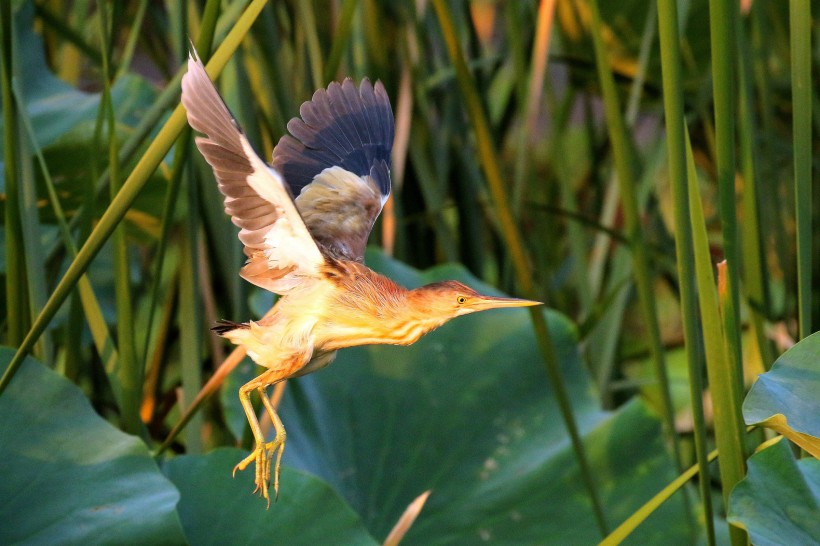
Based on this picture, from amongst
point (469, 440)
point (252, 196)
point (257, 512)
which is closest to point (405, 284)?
point (469, 440)

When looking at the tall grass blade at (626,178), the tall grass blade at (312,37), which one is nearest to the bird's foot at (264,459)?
the tall grass blade at (626,178)

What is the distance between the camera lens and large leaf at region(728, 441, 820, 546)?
0.71m

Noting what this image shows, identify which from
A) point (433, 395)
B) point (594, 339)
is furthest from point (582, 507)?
point (594, 339)

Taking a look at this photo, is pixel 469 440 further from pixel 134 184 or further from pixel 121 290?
pixel 134 184

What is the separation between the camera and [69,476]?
849 mm

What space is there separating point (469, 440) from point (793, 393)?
579mm

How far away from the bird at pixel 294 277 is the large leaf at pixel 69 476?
0.60 feet

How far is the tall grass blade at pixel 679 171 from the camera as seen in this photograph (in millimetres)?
598

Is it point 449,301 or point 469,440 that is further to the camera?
point 469,440

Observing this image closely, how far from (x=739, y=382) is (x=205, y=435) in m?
0.98

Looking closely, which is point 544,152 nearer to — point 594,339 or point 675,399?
point 675,399

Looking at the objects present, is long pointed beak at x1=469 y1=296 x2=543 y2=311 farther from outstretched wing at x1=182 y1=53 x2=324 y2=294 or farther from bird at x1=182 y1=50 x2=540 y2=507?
outstretched wing at x1=182 y1=53 x2=324 y2=294

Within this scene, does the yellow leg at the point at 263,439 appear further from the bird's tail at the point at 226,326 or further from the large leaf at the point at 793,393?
the large leaf at the point at 793,393

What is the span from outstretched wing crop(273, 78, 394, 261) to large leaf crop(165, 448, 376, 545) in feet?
0.82
